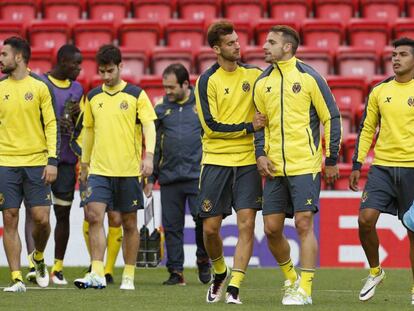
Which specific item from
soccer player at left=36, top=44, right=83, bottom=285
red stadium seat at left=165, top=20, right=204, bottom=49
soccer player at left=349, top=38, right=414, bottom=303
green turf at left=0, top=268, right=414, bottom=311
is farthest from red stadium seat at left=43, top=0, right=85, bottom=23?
soccer player at left=349, top=38, right=414, bottom=303

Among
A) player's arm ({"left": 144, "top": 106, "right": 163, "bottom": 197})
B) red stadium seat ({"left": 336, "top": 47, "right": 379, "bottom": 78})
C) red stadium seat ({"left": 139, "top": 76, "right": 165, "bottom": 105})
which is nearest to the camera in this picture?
player's arm ({"left": 144, "top": 106, "right": 163, "bottom": 197})

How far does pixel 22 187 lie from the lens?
11297mm

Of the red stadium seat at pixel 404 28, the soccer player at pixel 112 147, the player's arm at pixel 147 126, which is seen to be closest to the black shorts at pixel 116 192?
the soccer player at pixel 112 147

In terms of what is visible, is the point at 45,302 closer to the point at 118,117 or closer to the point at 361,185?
the point at 118,117

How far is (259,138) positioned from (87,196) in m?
2.25

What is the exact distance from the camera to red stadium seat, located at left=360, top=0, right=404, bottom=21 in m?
20.2

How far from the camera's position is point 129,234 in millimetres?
11672

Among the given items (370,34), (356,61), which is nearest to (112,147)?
(356,61)

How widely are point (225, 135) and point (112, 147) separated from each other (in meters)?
1.66

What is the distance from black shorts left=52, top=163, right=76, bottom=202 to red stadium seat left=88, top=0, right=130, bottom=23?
26.0 ft

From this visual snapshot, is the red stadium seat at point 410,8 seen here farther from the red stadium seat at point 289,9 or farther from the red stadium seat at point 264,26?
the red stadium seat at point 264,26

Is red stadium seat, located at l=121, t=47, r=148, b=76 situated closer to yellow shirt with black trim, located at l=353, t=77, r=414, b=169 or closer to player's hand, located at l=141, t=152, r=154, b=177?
player's hand, located at l=141, t=152, r=154, b=177

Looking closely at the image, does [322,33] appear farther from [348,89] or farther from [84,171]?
[84,171]

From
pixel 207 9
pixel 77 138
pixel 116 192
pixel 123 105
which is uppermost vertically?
pixel 207 9
